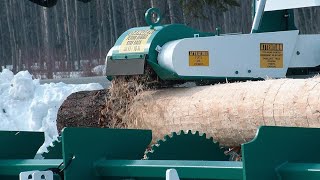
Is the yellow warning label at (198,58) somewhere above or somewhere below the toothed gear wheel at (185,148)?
above

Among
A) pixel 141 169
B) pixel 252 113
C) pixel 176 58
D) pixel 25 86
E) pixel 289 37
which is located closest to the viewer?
pixel 141 169

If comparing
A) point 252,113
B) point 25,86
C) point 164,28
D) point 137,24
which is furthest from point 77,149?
point 137,24

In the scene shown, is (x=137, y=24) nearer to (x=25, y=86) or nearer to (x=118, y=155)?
(x=25, y=86)

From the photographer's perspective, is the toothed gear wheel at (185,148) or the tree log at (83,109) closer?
the toothed gear wheel at (185,148)

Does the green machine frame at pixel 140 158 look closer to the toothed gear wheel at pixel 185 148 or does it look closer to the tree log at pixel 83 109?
the toothed gear wheel at pixel 185 148

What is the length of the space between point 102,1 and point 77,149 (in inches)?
562

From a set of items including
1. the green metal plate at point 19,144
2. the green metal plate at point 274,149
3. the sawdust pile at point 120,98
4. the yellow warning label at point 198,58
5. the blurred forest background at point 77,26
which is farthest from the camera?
the blurred forest background at point 77,26

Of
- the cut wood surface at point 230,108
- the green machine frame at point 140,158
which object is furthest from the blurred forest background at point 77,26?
the green machine frame at point 140,158

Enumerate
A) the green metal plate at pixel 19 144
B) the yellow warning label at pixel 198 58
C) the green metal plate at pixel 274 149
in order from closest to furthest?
1. the green metal plate at pixel 274 149
2. the green metal plate at pixel 19 144
3. the yellow warning label at pixel 198 58

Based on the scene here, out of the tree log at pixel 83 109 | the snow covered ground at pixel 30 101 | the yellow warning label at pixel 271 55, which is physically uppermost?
the yellow warning label at pixel 271 55

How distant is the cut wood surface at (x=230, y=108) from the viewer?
522cm

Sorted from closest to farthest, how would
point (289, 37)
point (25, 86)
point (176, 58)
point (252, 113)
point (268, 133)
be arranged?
point (268, 133)
point (252, 113)
point (176, 58)
point (289, 37)
point (25, 86)

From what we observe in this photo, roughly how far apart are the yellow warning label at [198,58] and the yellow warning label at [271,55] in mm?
451

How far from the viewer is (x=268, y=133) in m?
3.57
